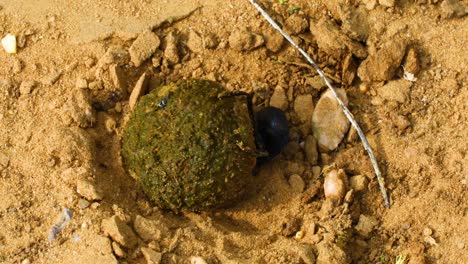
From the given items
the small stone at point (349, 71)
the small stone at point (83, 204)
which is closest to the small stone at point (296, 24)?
the small stone at point (349, 71)

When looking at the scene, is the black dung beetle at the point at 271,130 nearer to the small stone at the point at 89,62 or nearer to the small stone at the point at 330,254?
the small stone at the point at 330,254

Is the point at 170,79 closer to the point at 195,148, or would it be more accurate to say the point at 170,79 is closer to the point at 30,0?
the point at 195,148

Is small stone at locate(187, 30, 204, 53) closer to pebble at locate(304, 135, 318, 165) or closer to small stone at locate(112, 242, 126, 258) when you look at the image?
pebble at locate(304, 135, 318, 165)

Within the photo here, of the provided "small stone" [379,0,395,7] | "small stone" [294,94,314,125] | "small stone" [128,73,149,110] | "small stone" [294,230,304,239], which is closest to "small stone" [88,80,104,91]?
"small stone" [128,73,149,110]

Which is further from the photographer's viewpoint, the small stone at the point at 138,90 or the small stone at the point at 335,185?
the small stone at the point at 138,90

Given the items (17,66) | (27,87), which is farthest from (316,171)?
(17,66)

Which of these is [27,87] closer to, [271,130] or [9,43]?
[9,43]
